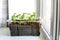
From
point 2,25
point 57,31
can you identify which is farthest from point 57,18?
point 2,25

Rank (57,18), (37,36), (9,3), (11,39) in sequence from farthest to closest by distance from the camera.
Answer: (9,3)
(37,36)
(11,39)
(57,18)

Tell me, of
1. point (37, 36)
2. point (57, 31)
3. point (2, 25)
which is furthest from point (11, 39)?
point (2, 25)

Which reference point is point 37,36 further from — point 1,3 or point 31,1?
point 1,3

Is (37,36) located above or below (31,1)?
below

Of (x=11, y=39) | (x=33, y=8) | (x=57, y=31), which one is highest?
(x=33, y=8)

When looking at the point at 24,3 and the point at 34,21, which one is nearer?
the point at 34,21

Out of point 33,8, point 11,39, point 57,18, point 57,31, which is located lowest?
point 11,39

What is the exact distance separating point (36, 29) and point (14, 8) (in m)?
0.64

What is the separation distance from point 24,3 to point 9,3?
22cm

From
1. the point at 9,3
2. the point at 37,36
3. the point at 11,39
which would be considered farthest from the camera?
the point at 9,3

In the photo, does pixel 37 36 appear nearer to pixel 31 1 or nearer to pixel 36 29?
pixel 36 29

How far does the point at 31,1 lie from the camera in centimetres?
218

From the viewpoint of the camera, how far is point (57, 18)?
1192 millimetres

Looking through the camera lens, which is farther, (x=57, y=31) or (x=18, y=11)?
(x=18, y=11)
